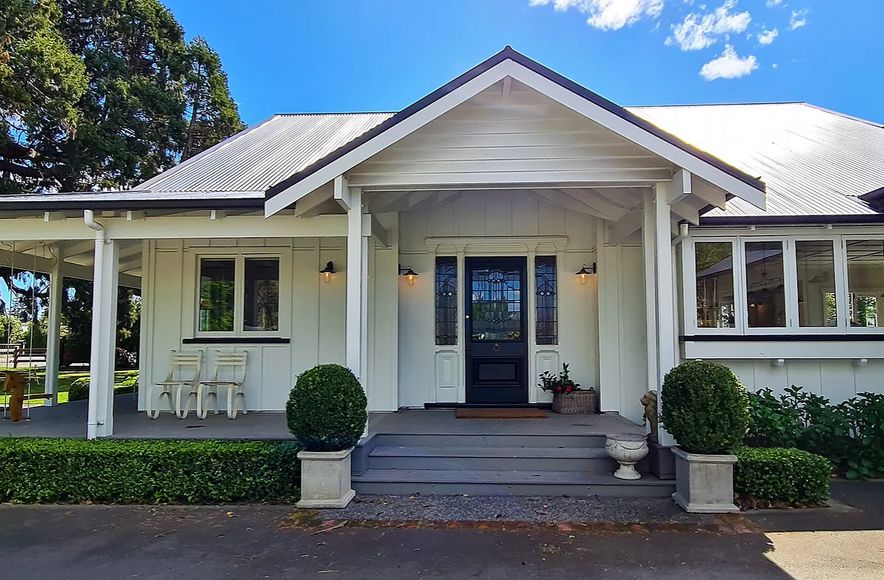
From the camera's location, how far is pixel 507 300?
7824mm

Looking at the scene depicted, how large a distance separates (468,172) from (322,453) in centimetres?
288

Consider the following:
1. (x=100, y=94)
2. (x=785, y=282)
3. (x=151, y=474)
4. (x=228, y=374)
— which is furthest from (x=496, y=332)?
(x=100, y=94)

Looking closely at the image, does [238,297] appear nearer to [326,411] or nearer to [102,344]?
[102,344]

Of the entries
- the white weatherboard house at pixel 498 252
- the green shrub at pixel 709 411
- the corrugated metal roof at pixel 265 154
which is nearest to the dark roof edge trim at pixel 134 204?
the white weatherboard house at pixel 498 252

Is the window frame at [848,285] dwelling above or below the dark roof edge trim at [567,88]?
below

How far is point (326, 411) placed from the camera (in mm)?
4738

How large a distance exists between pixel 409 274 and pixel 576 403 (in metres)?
2.81

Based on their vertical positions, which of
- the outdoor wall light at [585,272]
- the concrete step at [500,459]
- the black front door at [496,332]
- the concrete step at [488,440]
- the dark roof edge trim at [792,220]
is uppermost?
the dark roof edge trim at [792,220]

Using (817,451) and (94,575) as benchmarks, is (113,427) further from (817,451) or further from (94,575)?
(817,451)

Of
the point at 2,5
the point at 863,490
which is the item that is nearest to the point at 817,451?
the point at 863,490

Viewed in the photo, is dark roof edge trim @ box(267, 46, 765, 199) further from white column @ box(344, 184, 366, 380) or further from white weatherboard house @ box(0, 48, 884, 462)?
white column @ box(344, 184, 366, 380)

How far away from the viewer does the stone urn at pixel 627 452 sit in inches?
199

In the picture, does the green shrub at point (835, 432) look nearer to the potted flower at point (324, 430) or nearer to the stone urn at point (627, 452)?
the stone urn at point (627, 452)

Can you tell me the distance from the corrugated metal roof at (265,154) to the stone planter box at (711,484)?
5.72 m
